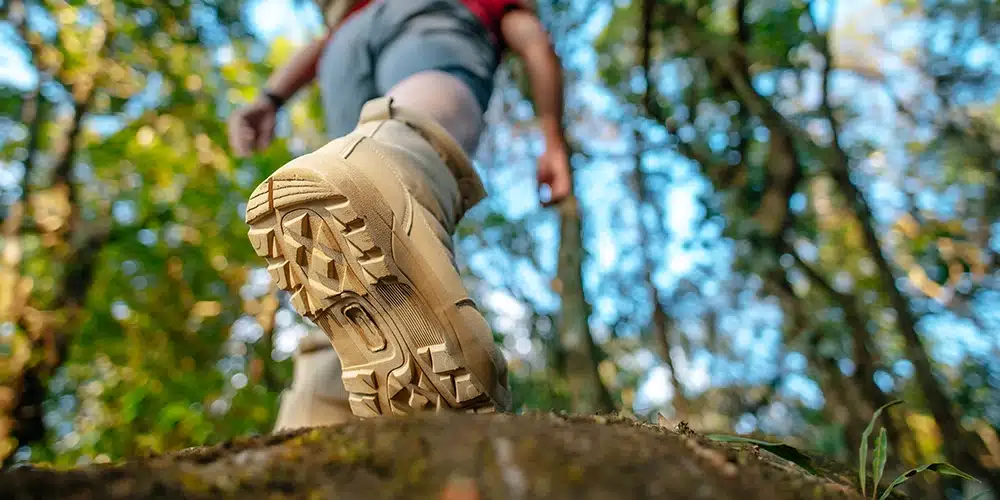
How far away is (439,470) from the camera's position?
0.40 metres

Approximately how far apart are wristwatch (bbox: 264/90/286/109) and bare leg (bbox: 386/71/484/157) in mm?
695

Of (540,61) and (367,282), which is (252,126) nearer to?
(540,61)

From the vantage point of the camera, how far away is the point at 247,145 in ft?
5.94

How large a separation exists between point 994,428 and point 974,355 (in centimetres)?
53

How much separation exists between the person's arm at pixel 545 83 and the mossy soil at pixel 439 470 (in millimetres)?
1130

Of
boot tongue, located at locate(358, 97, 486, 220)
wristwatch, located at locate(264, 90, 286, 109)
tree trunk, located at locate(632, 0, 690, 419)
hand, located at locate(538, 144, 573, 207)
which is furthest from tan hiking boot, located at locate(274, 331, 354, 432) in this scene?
tree trunk, located at locate(632, 0, 690, 419)

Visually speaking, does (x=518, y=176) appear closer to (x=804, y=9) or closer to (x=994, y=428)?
(x=804, y=9)

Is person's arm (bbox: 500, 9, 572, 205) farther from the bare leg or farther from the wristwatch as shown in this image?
the wristwatch

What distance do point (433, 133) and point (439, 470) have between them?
78 cm

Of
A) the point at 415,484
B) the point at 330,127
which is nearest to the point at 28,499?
the point at 415,484

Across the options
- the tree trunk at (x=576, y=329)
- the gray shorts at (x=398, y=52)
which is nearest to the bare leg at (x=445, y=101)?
the gray shorts at (x=398, y=52)

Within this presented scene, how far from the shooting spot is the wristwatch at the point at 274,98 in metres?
1.83

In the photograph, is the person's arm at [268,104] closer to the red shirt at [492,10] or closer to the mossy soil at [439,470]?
the red shirt at [492,10]

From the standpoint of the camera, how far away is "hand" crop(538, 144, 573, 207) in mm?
1595
